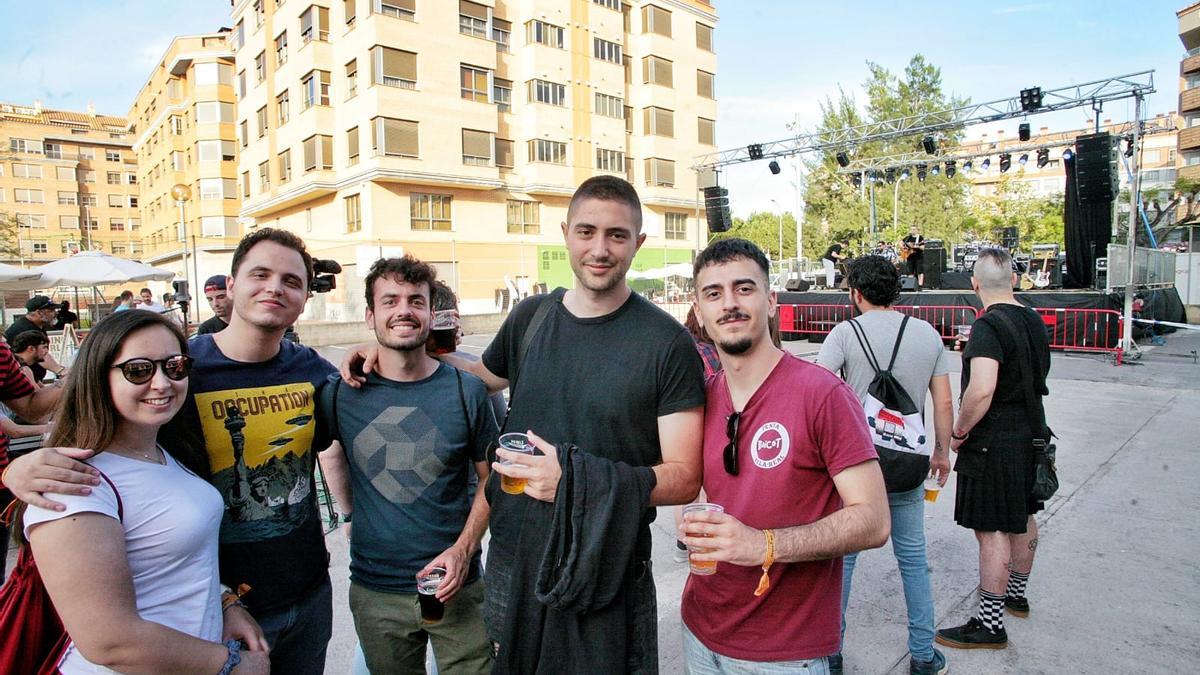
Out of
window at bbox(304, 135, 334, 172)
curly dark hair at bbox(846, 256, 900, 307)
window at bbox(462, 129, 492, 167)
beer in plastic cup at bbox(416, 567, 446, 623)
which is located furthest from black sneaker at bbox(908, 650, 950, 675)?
window at bbox(304, 135, 334, 172)

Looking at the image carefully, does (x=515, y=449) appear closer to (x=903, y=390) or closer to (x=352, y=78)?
(x=903, y=390)

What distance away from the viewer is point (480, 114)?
30.6m

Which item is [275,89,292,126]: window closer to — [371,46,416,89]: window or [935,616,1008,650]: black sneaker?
[371,46,416,89]: window

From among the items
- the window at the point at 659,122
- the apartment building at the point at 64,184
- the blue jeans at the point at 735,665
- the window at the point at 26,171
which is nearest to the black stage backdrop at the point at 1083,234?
the blue jeans at the point at 735,665

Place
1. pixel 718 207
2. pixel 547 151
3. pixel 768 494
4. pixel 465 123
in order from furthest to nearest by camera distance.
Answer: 1. pixel 547 151
2. pixel 465 123
3. pixel 718 207
4. pixel 768 494

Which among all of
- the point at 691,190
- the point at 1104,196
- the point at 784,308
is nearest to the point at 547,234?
the point at 691,190

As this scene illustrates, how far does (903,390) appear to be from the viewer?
10.5 ft

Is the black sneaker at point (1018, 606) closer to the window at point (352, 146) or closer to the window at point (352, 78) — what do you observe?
the window at point (352, 146)

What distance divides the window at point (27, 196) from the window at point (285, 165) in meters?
49.3

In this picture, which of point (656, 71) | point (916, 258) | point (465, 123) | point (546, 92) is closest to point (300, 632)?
point (916, 258)

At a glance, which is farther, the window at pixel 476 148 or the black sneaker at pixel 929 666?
the window at pixel 476 148

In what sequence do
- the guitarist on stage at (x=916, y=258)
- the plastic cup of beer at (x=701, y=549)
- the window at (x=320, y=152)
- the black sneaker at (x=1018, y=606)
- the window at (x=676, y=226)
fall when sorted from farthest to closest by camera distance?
the window at (x=676, y=226), the window at (x=320, y=152), the guitarist on stage at (x=916, y=258), the black sneaker at (x=1018, y=606), the plastic cup of beer at (x=701, y=549)

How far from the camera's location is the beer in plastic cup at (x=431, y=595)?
2174 millimetres

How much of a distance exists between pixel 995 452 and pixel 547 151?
105 ft
